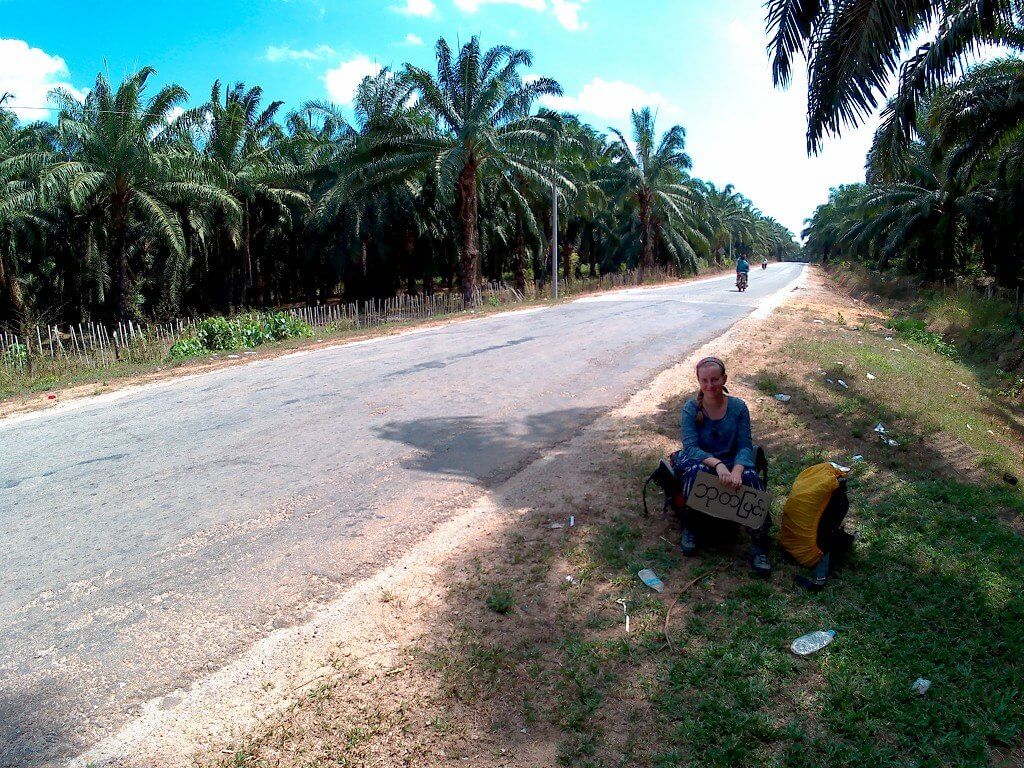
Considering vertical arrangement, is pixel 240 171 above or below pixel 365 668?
above

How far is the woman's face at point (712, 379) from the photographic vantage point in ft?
14.2

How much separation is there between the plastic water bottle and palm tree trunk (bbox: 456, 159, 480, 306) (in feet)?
69.8

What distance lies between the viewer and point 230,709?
294cm

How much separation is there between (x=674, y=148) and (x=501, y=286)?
1406 centimetres

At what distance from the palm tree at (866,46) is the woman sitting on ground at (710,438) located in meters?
4.93

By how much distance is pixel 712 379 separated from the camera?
434 cm

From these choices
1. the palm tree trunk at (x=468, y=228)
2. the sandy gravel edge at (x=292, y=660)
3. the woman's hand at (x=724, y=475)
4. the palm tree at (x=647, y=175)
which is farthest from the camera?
the palm tree at (x=647, y=175)

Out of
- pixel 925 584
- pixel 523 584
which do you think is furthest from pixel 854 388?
pixel 523 584

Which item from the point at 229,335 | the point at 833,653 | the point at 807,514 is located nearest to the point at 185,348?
the point at 229,335

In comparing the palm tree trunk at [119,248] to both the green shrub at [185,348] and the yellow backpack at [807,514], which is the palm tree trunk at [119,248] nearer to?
the green shrub at [185,348]

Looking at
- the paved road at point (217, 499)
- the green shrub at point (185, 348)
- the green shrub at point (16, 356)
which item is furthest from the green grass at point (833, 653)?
the green shrub at point (16, 356)

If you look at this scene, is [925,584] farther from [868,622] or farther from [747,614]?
[747,614]

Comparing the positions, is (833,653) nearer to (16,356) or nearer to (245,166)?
(16,356)

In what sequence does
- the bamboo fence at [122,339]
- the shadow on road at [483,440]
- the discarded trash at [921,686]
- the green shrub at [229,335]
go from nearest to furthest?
the discarded trash at [921,686], the shadow on road at [483,440], the bamboo fence at [122,339], the green shrub at [229,335]
